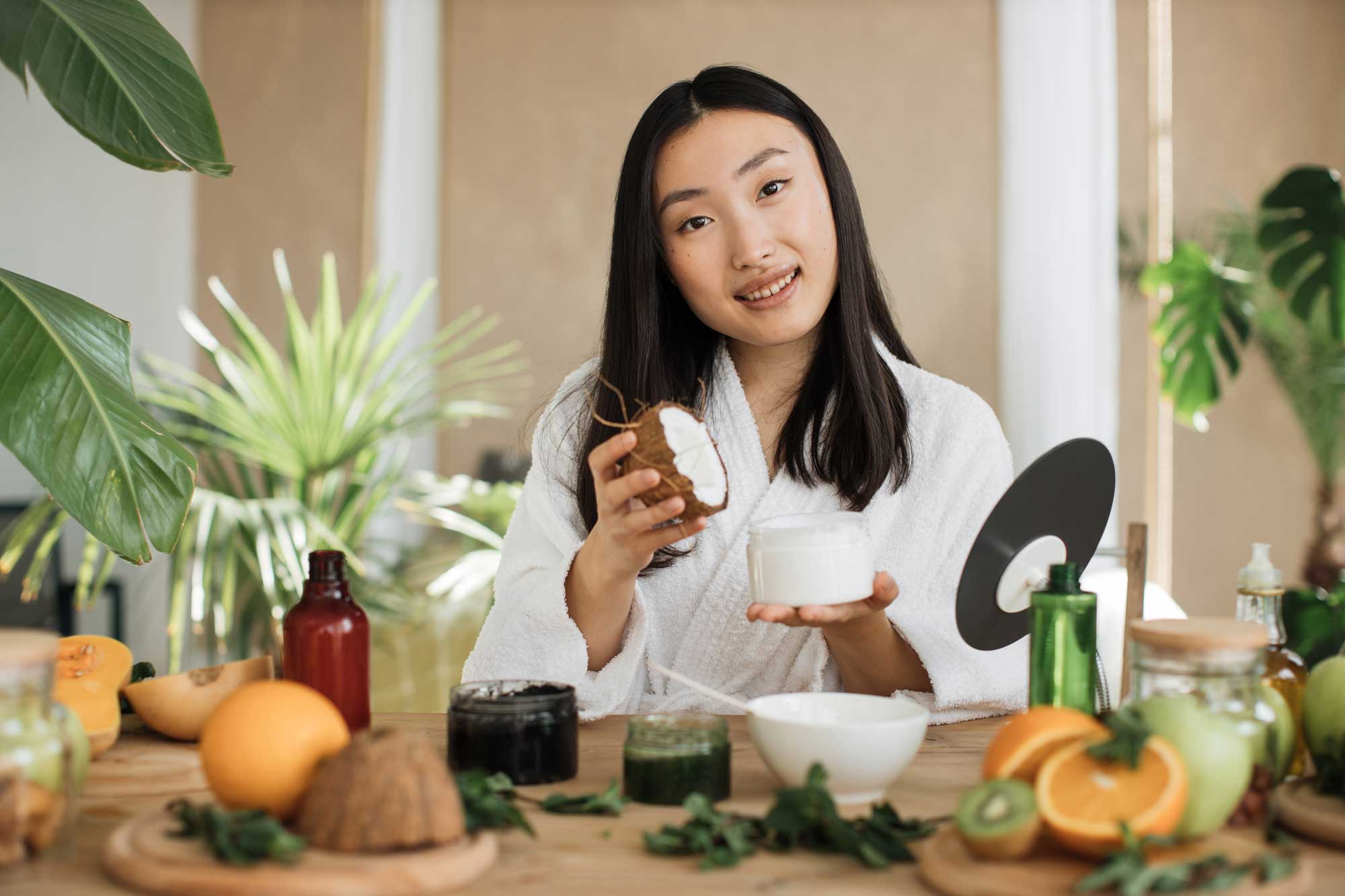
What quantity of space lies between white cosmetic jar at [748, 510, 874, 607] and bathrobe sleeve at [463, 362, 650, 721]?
0.33 metres

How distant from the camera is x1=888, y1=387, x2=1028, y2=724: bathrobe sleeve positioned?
4.53ft

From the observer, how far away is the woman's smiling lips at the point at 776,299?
5.24 feet

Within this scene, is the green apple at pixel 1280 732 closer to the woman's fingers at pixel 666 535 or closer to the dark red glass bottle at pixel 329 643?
the woman's fingers at pixel 666 535

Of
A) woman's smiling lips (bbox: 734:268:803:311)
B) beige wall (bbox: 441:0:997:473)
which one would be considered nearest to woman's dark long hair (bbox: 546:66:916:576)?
woman's smiling lips (bbox: 734:268:803:311)

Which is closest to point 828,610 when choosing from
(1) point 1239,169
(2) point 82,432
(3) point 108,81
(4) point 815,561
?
(4) point 815,561

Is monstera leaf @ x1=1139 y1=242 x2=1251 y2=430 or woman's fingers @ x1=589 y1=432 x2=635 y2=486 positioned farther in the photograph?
monstera leaf @ x1=1139 y1=242 x2=1251 y2=430

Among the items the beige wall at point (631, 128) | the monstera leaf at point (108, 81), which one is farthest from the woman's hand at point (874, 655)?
the beige wall at point (631, 128)

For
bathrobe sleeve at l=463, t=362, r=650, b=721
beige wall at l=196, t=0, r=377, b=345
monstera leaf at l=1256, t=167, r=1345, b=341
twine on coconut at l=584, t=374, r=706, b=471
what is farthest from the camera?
beige wall at l=196, t=0, r=377, b=345

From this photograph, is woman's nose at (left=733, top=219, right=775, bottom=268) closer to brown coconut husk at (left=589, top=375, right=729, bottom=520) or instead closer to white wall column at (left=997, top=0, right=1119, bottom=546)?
brown coconut husk at (left=589, top=375, right=729, bottom=520)

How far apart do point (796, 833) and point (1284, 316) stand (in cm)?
479

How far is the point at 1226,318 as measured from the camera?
135 inches

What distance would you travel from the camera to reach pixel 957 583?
159 cm

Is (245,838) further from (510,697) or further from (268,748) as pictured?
(510,697)

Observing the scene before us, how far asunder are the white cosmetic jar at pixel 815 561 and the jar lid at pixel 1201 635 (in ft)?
0.98
